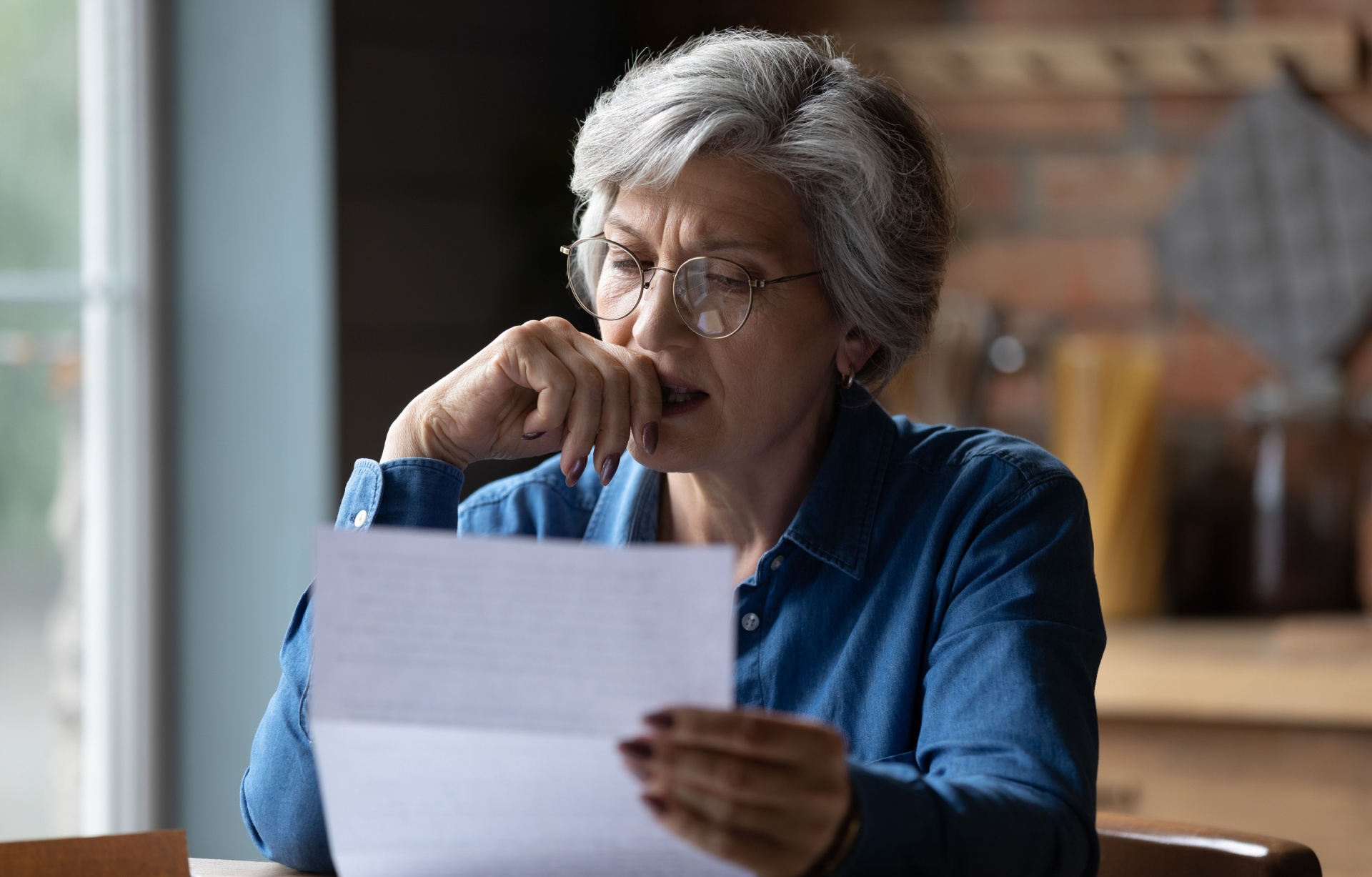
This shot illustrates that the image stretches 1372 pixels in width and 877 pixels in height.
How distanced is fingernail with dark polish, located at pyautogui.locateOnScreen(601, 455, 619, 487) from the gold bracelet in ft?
1.39

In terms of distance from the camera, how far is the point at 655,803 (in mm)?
672

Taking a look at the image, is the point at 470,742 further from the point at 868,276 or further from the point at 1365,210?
the point at 1365,210

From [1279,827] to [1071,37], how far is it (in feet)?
4.28

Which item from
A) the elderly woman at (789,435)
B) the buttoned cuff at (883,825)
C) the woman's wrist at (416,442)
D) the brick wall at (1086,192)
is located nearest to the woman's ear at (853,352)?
the elderly woman at (789,435)

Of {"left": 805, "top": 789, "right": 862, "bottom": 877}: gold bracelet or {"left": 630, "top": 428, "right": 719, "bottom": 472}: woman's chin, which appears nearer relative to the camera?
{"left": 805, "top": 789, "right": 862, "bottom": 877}: gold bracelet

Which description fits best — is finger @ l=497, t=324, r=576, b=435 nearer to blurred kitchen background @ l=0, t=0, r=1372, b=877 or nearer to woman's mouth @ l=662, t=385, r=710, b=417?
woman's mouth @ l=662, t=385, r=710, b=417

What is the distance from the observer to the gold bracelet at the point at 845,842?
0.74m

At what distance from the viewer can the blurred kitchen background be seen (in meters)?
1.89

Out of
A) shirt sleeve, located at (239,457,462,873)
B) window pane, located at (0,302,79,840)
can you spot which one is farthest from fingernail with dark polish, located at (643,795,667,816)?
window pane, located at (0,302,79,840)

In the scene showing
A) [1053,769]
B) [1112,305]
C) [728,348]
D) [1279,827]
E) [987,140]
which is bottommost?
[1279,827]

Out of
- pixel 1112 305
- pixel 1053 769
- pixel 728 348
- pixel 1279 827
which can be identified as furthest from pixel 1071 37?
pixel 1053 769

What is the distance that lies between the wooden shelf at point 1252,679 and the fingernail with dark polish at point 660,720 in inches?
53.7

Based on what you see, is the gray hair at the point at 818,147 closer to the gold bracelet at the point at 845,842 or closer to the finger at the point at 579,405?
the finger at the point at 579,405

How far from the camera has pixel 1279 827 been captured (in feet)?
6.08
